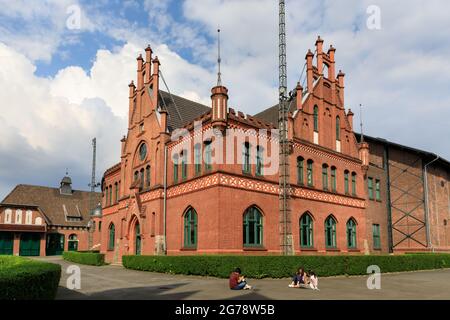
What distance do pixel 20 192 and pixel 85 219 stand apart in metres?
10.2

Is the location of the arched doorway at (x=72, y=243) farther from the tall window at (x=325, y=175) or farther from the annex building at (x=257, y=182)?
the tall window at (x=325, y=175)

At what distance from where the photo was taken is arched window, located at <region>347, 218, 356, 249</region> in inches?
1331

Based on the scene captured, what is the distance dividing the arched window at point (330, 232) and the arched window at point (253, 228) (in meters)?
7.68

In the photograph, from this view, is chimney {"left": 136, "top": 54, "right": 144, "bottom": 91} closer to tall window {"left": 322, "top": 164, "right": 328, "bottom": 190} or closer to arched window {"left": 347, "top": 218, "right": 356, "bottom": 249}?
tall window {"left": 322, "top": 164, "right": 328, "bottom": 190}

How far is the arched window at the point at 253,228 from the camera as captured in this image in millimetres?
25344

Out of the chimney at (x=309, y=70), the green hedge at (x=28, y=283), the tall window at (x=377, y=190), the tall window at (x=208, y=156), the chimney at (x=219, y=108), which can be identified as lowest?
the green hedge at (x=28, y=283)

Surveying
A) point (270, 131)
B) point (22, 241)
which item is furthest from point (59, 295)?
point (22, 241)

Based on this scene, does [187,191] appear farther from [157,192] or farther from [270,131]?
[270,131]

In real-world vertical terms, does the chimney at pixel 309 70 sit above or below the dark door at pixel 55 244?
above

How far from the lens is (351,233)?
112 ft

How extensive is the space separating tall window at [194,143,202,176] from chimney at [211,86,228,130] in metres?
3.02

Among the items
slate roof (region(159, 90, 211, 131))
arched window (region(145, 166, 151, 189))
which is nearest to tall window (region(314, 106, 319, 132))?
slate roof (region(159, 90, 211, 131))

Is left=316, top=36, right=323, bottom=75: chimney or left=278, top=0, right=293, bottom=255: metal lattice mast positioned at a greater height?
left=316, top=36, right=323, bottom=75: chimney

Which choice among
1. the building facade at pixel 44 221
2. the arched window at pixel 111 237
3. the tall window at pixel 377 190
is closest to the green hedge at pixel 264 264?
the tall window at pixel 377 190
